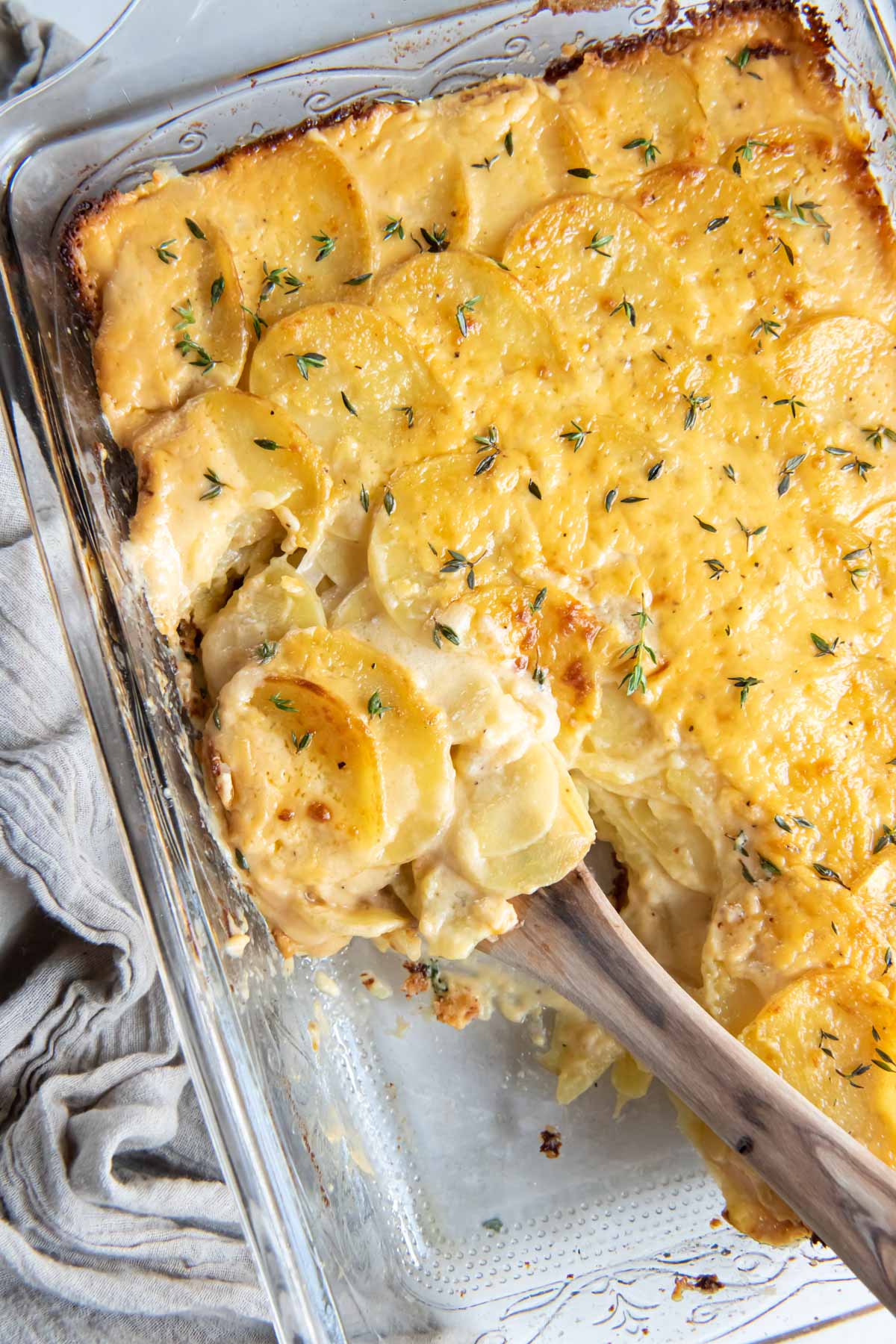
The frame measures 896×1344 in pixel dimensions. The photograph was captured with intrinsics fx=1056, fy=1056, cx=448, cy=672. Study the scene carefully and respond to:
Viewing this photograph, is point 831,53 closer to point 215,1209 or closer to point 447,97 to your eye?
point 447,97

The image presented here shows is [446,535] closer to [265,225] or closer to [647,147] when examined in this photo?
[265,225]

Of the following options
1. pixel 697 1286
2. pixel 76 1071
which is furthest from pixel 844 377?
pixel 76 1071

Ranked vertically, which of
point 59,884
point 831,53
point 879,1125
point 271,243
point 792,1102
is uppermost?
point 271,243

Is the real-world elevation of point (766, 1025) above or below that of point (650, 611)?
below

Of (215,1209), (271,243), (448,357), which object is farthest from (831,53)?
(215,1209)

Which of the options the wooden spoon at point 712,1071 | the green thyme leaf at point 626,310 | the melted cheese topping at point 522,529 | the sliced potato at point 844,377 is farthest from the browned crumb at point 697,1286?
the green thyme leaf at point 626,310

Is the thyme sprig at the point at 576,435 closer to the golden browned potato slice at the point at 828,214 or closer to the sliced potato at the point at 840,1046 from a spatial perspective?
the golden browned potato slice at the point at 828,214

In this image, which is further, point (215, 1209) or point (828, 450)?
point (215, 1209)

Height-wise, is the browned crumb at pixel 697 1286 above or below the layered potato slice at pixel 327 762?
below
